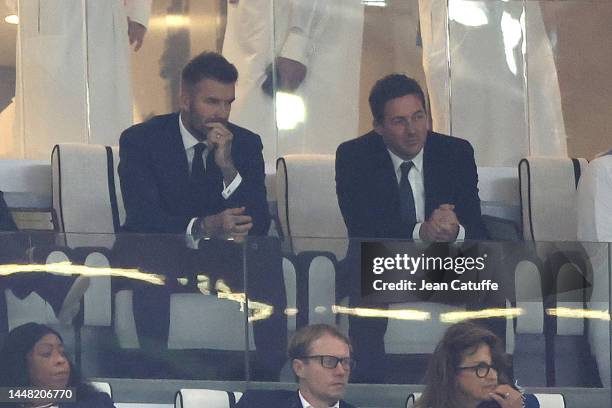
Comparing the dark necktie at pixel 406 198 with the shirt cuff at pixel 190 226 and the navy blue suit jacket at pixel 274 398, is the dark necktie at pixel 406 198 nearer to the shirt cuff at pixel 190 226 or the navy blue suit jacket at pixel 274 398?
the shirt cuff at pixel 190 226

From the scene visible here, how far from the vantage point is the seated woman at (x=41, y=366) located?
509cm

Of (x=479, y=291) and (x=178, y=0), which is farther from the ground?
(x=178, y=0)

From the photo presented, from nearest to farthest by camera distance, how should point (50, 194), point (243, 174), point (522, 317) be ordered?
point (522, 317), point (243, 174), point (50, 194)

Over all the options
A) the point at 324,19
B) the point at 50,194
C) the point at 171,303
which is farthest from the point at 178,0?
the point at 171,303

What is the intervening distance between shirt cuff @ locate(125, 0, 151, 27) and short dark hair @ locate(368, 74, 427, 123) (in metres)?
2.14

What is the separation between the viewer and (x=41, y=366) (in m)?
5.15

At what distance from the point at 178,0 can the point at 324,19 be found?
770 millimetres

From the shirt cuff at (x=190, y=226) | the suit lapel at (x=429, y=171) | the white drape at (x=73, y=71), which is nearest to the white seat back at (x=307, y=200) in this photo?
the suit lapel at (x=429, y=171)

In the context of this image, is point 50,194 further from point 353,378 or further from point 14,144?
point 353,378

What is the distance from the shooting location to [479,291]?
543 cm

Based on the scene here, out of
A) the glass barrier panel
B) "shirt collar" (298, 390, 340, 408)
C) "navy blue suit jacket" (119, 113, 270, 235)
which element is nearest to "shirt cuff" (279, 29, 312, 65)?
"navy blue suit jacket" (119, 113, 270, 235)

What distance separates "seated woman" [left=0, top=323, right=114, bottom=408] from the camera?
509 centimetres

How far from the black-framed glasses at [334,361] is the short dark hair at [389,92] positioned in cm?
156

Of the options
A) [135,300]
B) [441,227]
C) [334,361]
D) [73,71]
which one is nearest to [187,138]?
[441,227]
